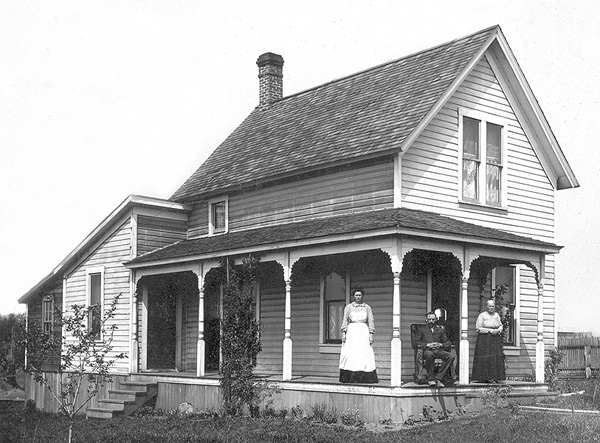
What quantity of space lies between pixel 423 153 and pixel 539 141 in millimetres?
4316

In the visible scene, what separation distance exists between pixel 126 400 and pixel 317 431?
8.27 meters

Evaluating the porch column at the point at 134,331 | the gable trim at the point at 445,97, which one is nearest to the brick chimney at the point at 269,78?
the porch column at the point at 134,331

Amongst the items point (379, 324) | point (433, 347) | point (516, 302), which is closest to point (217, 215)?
point (379, 324)

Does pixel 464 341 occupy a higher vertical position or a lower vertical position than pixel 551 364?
higher

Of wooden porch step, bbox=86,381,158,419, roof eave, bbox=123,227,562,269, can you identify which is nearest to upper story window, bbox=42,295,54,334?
wooden porch step, bbox=86,381,158,419

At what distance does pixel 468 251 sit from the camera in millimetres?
17625

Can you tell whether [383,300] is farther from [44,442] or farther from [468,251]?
[44,442]

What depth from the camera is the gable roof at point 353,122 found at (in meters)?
19.5

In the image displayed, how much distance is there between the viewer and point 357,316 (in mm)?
17703

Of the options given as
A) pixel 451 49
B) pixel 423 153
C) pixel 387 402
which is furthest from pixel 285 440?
pixel 451 49

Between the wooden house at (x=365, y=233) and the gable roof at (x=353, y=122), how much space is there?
6cm

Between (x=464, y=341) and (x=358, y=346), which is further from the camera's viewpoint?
(x=358, y=346)

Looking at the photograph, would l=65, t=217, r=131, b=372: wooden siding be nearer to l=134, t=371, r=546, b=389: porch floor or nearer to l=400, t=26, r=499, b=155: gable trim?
l=134, t=371, r=546, b=389: porch floor

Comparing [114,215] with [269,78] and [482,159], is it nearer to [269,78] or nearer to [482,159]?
[269,78]
